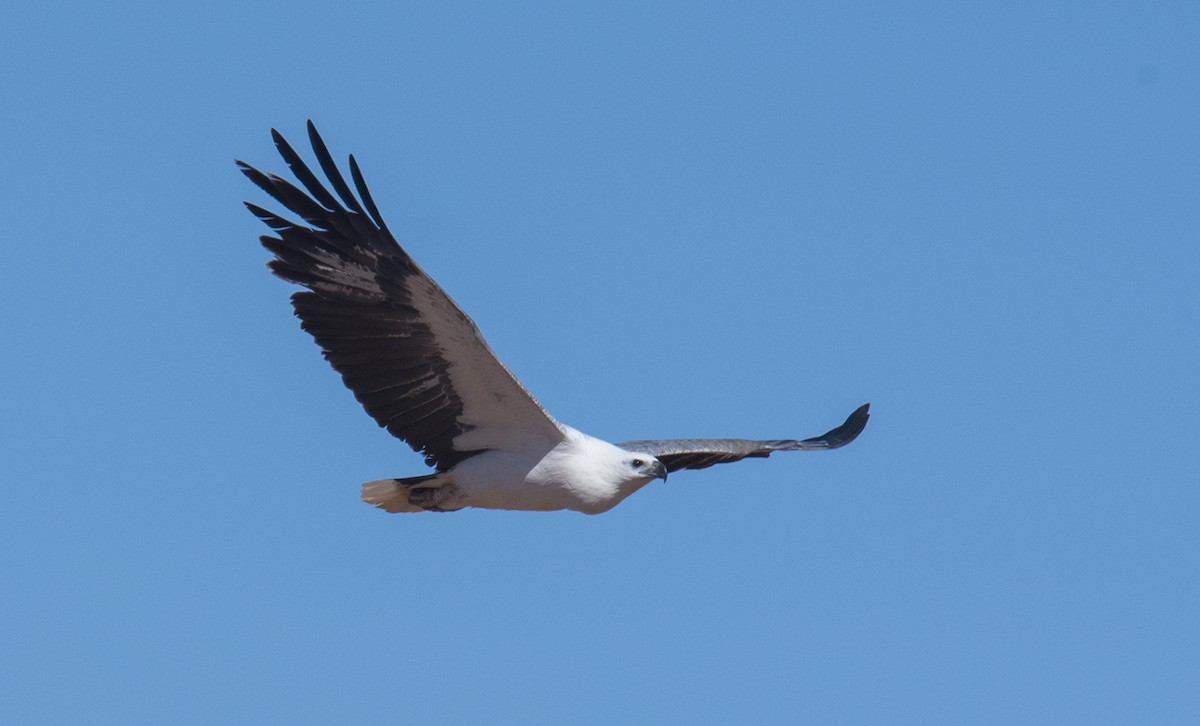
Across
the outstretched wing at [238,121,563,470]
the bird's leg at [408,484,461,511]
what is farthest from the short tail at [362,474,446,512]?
the outstretched wing at [238,121,563,470]

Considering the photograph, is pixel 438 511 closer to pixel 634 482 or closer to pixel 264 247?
pixel 634 482

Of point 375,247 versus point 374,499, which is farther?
point 374,499

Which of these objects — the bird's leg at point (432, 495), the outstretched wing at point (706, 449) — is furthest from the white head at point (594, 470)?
the outstretched wing at point (706, 449)

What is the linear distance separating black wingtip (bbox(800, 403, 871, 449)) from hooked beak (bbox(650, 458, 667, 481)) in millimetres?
2734

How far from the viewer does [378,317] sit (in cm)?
1420

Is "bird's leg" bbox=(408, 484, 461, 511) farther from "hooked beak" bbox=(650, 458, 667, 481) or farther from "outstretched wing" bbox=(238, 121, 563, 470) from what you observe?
"hooked beak" bbox=(650, 458, 667, 481)

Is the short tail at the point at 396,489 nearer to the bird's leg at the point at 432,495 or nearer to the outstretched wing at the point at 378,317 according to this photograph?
the bird's leg at the point at 432,495

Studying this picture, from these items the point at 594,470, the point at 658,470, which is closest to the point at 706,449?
the point at 658,470

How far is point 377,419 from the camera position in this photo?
1470 centimetres

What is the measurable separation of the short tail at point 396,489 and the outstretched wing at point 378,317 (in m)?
0.41

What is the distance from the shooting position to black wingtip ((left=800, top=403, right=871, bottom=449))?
58.7ft

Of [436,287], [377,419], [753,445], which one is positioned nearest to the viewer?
[436,287]

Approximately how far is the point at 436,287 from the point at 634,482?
252cm

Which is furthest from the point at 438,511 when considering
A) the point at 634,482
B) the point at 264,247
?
the point at 264,247
